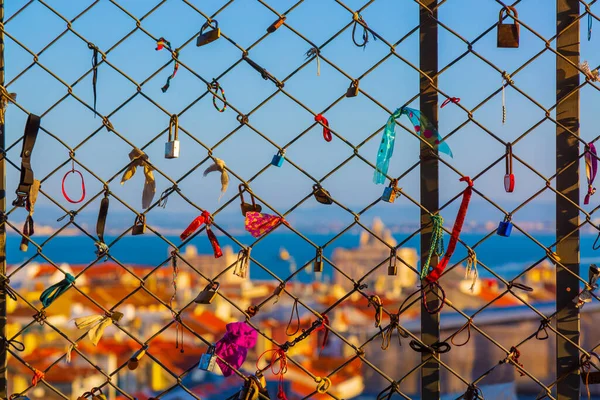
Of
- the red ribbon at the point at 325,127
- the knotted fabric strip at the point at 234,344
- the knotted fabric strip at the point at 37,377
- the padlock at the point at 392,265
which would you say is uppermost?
the red ribbon at the point at 325,127

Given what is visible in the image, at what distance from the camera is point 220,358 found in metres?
1.43

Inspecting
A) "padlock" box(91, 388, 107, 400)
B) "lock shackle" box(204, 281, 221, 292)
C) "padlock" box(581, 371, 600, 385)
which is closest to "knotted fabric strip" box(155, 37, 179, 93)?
"lock shackle" box(204, 281, 221, 292)

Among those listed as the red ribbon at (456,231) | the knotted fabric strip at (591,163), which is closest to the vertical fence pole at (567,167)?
the knotted fabric strip at (591,163)

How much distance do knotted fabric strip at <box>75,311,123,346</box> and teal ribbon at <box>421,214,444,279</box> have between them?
57 centimetres

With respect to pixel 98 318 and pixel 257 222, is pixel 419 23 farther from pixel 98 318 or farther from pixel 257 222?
pixel 98 318

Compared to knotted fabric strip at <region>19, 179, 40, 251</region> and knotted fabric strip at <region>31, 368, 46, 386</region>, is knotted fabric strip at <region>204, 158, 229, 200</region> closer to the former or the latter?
knotted fabric strip at <region>19, 179, 40, 251</region>

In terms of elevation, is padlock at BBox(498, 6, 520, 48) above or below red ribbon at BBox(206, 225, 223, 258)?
above

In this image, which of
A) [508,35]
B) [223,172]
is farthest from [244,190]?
[508,35]

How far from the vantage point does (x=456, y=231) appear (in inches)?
52.7

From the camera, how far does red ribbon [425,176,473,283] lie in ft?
4.34

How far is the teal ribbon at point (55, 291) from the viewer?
1.42 m

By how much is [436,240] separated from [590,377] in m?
0.37

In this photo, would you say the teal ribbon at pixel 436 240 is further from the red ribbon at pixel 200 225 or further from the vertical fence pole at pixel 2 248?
the vertical fence pole at pixel 2 248

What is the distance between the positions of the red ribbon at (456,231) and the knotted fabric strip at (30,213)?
732 millimetres
